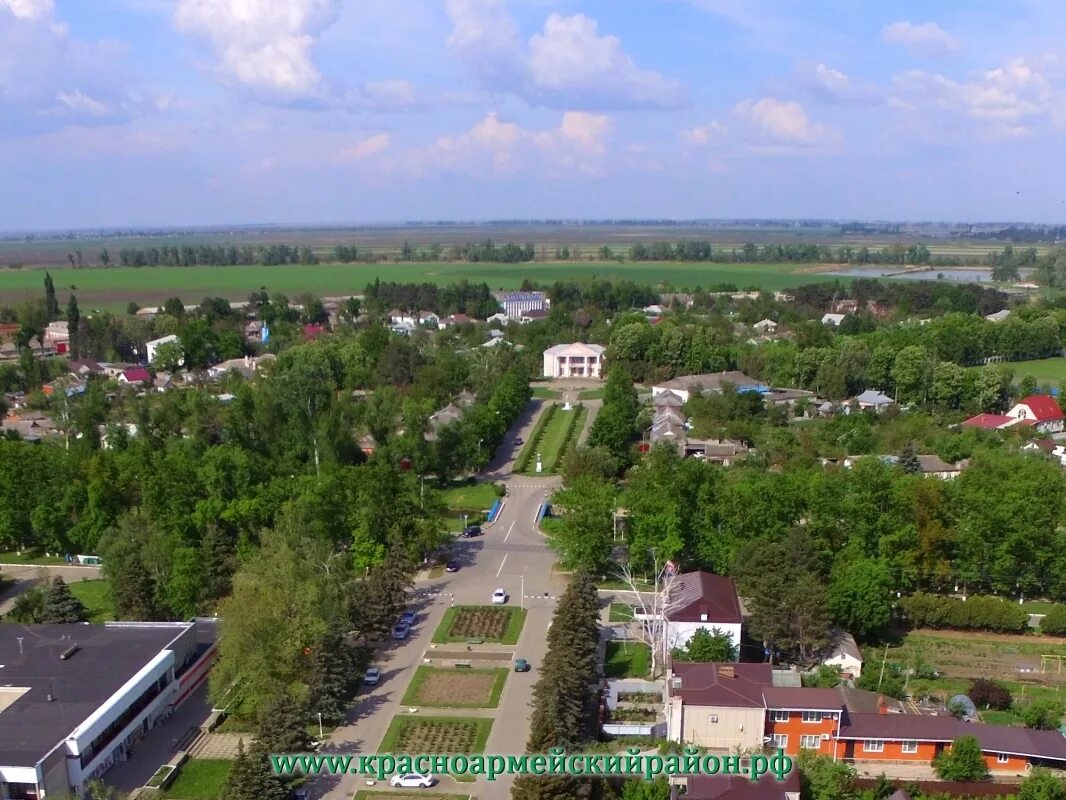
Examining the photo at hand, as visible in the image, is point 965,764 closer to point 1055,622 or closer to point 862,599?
point 862,599

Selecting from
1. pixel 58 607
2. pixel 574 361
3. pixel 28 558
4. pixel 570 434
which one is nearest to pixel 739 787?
pixel 58 607

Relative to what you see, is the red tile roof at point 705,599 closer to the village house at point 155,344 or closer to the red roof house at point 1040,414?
the red roof house at point 1040,414

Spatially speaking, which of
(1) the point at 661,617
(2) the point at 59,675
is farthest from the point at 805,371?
(2) the point at 59,675

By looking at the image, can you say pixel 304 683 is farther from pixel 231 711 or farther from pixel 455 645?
pixel 455 645

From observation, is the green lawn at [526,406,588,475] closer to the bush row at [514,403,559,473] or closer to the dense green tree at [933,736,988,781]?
the bush row at [514,403,559,473]

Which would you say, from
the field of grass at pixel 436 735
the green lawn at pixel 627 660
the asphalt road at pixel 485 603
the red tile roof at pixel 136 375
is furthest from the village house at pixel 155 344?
the field of grass at pixel 436 735

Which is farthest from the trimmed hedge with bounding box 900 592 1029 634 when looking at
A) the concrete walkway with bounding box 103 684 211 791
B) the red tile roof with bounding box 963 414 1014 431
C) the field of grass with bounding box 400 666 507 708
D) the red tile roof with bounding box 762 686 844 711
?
the red tile roof with bounding box 963 414 1014 431
